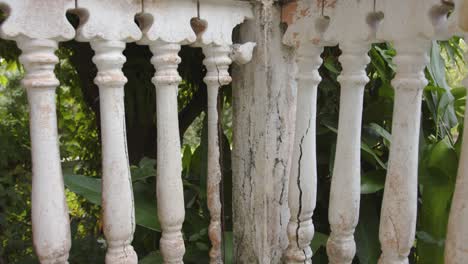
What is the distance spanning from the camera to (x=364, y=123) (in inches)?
71.6

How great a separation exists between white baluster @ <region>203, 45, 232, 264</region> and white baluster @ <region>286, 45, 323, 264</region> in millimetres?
199

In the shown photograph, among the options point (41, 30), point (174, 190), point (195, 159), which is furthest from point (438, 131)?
point (41, 30)

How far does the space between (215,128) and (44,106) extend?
48 centimetres

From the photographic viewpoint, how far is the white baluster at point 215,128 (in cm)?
133

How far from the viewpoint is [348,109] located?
4.06 ft

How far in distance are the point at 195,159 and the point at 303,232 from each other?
31.4 inches

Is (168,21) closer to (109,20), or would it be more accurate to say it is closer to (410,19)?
(109,20)

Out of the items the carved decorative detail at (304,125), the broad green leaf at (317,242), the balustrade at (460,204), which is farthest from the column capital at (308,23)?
the broad green leaf at (317,242)

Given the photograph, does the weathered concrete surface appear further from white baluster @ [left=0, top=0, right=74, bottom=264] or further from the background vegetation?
white baluster @ [left=0, top=0, right=74, bottom=264]

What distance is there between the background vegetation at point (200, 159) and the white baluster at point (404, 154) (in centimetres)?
36

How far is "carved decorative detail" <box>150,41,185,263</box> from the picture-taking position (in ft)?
3.99

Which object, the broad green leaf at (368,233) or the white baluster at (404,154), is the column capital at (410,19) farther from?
the broad green leaf at (368,233)

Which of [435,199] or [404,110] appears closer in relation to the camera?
[404,110]

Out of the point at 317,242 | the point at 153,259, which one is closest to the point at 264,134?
the point at 317,242
